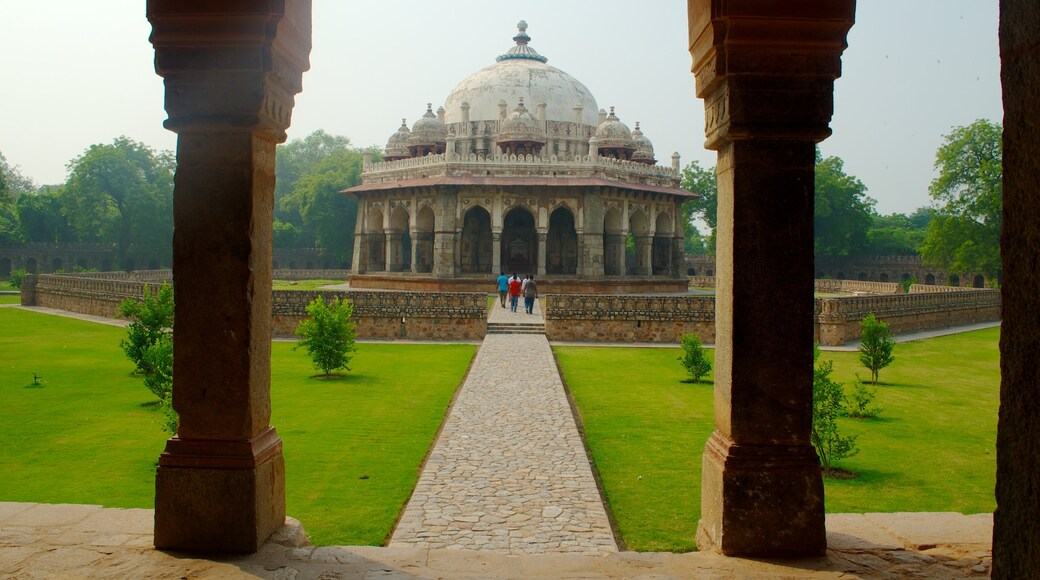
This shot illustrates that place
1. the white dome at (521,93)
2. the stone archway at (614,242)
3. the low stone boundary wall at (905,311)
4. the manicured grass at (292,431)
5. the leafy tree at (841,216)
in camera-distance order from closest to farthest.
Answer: the manicured grass at (292,431) < the low stone boundary wall at (905,311) < the stone archway at (614,242) < the white dome at (521,93) < the leafy tree at (841,216)

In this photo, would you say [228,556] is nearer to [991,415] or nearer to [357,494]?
[357,494]

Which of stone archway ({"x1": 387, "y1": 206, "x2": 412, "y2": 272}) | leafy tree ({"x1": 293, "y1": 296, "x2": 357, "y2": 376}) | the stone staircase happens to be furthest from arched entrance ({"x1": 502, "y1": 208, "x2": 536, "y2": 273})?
leafy tree ({"x1": 293, "y1": 296, "x2": 357, "y2": 376})

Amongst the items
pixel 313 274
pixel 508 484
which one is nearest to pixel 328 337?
pixel 508 484

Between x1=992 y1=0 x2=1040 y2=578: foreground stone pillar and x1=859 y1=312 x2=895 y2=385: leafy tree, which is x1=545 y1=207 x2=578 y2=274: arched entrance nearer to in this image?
x1=859 y1=312 x2=895 y2=385: leafy tree

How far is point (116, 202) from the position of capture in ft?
141

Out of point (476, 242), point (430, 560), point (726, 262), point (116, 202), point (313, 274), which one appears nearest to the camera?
point (430, 560)

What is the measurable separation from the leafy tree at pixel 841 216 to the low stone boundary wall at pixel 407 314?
3443 centimetres

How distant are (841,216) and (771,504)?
4689 centimetres

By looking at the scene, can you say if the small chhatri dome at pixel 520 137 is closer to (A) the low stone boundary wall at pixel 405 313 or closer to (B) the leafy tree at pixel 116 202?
(A) the low stone boundary wall at pixel 405 313

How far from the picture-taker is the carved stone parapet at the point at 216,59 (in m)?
3.40

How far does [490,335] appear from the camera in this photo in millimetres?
16828

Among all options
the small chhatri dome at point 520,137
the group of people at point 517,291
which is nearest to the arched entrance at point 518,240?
the small chhatri dome at point 520,137

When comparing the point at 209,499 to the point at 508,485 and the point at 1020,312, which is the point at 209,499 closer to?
the point at 508,485

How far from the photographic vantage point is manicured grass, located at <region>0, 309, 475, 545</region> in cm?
560
